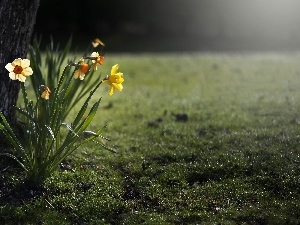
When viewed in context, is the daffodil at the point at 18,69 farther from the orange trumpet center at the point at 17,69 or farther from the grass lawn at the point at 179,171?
the grass lawn at the point at 179,171

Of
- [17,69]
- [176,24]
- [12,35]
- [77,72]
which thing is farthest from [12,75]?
[176,24]

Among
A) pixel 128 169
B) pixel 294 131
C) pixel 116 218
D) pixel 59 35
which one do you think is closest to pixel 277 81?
pixel 294 131

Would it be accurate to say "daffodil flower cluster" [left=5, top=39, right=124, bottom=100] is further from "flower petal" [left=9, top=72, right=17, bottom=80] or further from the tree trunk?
the tree trunk

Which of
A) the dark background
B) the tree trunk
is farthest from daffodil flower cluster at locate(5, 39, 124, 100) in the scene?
the dark background

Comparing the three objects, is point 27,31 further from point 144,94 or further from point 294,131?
point 144,94

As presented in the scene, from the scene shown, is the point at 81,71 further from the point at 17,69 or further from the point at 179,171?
the point at 179,171

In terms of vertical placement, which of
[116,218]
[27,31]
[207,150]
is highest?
[27,31]
